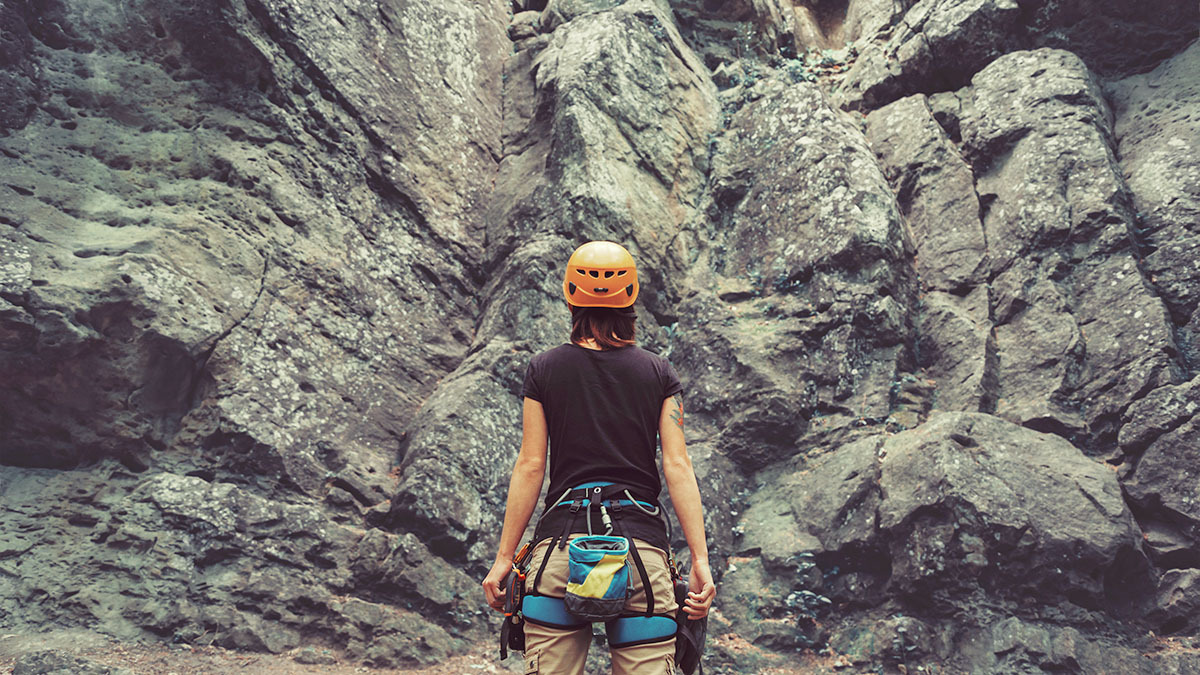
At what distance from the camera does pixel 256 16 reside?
320 inches

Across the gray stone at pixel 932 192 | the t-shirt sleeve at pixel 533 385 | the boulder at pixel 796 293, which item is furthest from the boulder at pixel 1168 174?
the t-shirt sleeve at pixel 533 385

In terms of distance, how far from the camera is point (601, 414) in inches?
116

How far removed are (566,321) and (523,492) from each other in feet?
18.4

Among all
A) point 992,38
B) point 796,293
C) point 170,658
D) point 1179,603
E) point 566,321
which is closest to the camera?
point 170,658

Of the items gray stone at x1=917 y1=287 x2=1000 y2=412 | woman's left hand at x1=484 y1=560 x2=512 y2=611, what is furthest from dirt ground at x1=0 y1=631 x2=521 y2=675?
gray stone at x1=917 y1=287 x2=1000 y2=412

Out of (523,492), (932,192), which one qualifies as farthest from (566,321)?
(523,492)

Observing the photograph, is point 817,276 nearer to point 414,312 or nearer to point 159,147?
point 414,312

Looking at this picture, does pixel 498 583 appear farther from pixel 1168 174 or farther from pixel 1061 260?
pixel 1168 174

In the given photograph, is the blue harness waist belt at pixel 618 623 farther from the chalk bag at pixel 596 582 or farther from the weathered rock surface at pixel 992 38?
the weathered rock surface at pixel 992 38

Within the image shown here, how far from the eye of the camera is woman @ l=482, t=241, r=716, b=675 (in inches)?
104

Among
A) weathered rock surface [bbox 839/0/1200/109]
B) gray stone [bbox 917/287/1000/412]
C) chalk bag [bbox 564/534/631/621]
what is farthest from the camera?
weathered rock surface [bbox 839/0/1200/109]

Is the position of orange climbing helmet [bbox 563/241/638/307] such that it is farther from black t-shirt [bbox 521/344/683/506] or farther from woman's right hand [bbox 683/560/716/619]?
woman's right hand [bbox 683/560/716/619]

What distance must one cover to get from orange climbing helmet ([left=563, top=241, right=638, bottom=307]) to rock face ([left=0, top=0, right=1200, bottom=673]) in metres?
4.61

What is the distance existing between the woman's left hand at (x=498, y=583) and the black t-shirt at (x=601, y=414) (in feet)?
1.07
